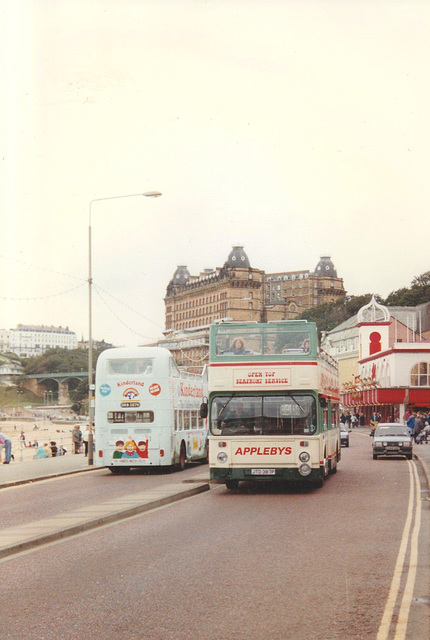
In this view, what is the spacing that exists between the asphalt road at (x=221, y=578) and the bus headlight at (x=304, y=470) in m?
2.85

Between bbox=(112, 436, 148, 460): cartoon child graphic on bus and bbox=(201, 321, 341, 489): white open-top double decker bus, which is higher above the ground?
bbox=(201, 321, 341, 489): white open-top double decker bus

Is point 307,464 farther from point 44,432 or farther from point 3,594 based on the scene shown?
point 44,432

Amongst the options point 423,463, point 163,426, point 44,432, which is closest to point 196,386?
point 163,426

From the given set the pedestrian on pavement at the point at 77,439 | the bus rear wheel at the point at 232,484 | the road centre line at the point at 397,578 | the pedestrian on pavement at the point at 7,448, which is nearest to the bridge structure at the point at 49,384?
the pedestrian on pavement at the point at 77,439

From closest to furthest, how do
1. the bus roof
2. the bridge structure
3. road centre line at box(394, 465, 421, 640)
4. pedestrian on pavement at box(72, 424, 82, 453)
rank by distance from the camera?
road centre line at box(394, 465, 421, 640), the bus roof, pedestrian on pavement at box(72, 424, 82, 453), the bridge structure

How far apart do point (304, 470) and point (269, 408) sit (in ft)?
5.05

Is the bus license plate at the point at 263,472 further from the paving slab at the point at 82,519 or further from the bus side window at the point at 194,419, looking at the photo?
the bus side window at the point at 194,419

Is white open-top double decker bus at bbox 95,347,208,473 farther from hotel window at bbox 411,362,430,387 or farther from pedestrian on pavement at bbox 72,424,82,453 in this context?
hotel window at bbox 411,362,430,387

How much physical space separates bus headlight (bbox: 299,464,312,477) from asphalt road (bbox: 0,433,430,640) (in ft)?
9.36

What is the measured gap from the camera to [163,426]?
27.9 m


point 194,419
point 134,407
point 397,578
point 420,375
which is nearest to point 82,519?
point 397,578

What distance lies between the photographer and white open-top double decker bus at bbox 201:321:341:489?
20000 mm

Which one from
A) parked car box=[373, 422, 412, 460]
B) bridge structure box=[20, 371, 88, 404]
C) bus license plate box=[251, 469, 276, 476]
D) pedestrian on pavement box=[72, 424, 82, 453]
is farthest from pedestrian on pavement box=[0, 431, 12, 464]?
bridge structure box=[20, 371, 88, 404]

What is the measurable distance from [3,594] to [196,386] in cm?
2424
